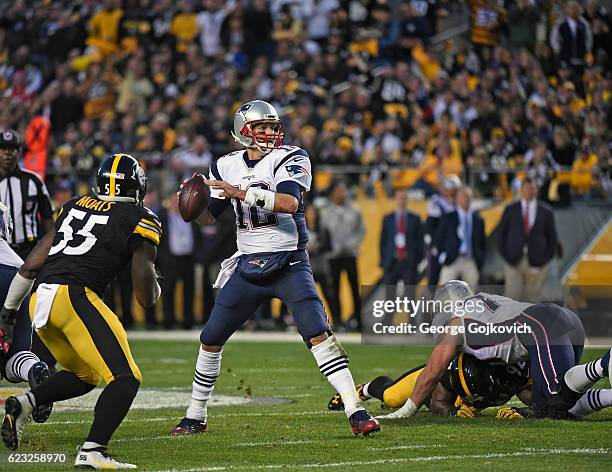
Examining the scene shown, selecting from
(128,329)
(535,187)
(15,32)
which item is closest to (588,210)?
(535,187)

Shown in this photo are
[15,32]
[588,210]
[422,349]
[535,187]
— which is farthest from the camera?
[15,32]

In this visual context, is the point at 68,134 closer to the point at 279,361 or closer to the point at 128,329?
the point at 128,329

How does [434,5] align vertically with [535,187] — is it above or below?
above

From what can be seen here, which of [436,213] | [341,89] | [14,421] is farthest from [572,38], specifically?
[14,421]

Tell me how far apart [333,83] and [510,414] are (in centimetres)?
1183

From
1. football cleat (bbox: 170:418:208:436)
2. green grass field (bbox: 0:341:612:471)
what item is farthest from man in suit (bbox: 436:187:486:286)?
football cleat (bbox: 170:418:208:436)

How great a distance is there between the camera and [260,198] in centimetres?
652

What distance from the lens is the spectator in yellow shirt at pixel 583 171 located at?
48.9 ft

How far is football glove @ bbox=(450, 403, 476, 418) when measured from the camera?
7.51 m

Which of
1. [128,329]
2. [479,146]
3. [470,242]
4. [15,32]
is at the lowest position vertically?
[128,329]

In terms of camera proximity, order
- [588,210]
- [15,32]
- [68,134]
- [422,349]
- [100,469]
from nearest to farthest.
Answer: [100,469], [422,349], [588,210], [68,134], [15,32]

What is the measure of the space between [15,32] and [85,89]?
3078 mm

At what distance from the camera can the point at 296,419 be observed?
24.7 feet

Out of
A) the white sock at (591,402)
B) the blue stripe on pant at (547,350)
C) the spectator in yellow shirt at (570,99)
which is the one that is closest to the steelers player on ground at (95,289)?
the blue stripe on pant at (547,350)
